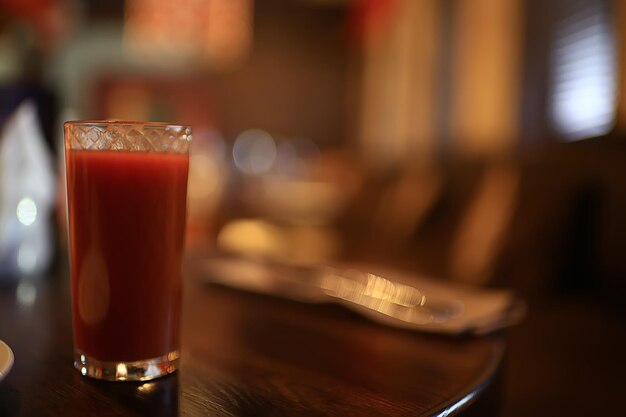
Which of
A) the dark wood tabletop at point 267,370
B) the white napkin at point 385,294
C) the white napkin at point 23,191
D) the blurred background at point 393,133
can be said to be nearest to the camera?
the dark wood tabletop at point 267,370

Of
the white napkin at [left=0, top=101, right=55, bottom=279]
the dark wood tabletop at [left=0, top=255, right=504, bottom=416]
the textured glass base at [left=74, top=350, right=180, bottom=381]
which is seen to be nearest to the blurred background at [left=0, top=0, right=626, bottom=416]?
the white napkin at [left=0, top=101, right=55, bottom=279]

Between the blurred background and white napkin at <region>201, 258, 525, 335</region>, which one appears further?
the blurred background

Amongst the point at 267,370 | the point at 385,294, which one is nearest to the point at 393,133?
the point at 385,294

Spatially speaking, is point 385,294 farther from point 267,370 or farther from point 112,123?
point 112,123

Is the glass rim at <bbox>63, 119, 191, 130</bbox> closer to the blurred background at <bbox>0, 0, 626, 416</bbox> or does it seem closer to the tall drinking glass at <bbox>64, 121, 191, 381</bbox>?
the tall drinking glass at <bbox>64, 121, 191, 381</bbox>

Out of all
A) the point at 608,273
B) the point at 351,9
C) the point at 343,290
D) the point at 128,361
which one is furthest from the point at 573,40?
the point at 351,9

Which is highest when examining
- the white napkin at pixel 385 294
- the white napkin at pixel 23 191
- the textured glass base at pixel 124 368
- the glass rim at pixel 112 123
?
the glass rim at pixel 112 123

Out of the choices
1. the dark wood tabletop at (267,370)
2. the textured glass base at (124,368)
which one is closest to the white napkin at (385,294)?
the dark wood tabletop at (267,370)

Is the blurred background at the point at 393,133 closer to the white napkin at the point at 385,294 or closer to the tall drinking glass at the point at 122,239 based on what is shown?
the white napkin at the point at 385,294
